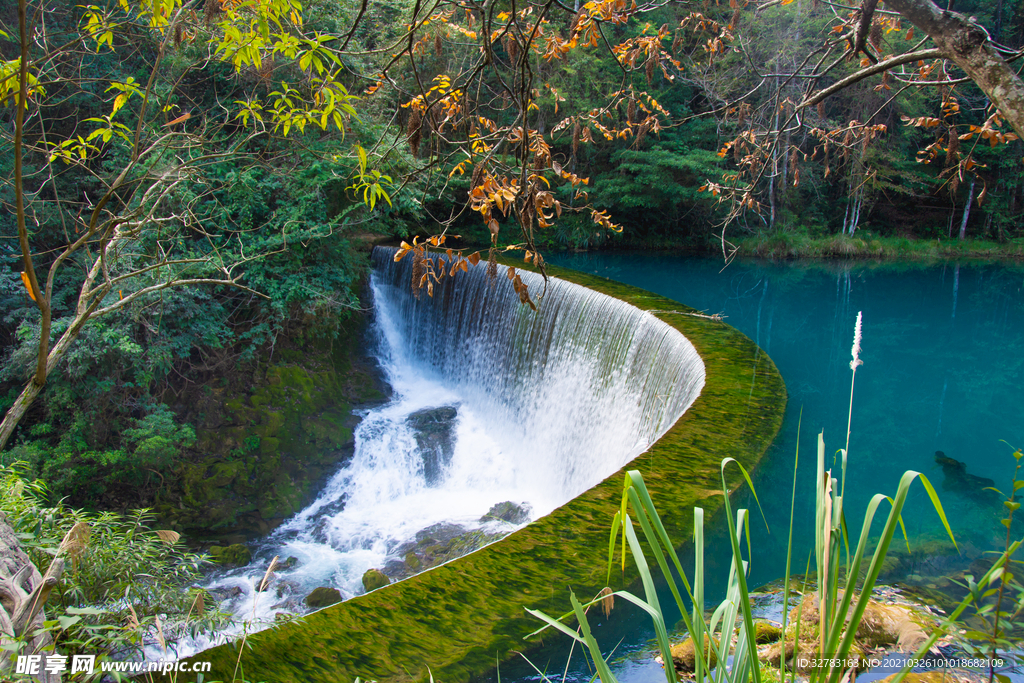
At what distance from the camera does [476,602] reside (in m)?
2.34

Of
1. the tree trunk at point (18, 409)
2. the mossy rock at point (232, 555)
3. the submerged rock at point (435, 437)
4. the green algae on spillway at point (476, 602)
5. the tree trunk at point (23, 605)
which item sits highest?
the tree trunk at point (18, 409)

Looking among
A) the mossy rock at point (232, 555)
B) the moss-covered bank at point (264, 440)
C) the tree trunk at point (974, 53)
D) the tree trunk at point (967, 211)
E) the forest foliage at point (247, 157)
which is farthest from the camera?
the tree trunk at point (967, 211)

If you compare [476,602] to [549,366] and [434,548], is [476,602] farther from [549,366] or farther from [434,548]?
[549,366]

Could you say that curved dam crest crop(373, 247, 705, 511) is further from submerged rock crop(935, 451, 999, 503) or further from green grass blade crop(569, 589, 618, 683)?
green grass blade crop(569, 589, 618, 683)

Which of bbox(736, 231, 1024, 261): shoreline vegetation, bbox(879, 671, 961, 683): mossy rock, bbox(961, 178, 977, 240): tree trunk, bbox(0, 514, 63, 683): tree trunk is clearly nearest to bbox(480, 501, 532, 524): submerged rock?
bbox(879, 671, 961, 683): mossy rock

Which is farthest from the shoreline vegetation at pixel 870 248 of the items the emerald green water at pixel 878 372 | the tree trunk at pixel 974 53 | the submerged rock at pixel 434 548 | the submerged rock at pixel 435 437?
the tree trunk at pixel 974 53

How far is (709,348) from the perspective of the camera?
576 cm

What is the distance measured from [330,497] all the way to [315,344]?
2.66 m

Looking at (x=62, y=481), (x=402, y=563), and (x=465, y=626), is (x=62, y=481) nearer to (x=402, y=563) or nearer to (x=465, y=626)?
(x=402, y=563)

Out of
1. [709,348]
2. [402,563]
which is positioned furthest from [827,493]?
[402,563]

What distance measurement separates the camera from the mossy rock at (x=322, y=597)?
5359mm

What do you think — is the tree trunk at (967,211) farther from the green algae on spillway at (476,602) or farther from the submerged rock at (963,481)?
the green algae on spillway at (476,602)

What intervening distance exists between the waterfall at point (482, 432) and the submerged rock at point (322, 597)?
13 centimetres

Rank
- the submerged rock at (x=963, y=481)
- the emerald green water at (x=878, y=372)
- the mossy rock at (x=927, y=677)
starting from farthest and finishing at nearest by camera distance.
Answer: the submerged rock at (x=963, y=481), the emerald green water at (x=878, y=372), the mossy rock at (x=927, y=677)
